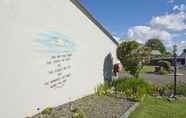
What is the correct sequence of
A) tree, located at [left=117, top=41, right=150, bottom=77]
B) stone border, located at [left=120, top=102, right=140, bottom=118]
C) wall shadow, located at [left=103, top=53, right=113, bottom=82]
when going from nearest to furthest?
stone border, located at [left=120, top=102, right=140, bottom=118], wall shadow, located at [left=103, top=53, right=113, bottom=82], tree, located at [left=117, top=41, right=150, bottom=77]

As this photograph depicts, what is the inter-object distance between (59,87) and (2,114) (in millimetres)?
2982

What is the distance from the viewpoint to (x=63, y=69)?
8.76 meters

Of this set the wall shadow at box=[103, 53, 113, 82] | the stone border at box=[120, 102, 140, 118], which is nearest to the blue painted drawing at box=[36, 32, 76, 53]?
the stone border at box=[120, 102, 140, 118]

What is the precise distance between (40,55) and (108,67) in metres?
8.71

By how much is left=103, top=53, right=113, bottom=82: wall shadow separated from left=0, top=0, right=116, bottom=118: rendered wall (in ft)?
10.9

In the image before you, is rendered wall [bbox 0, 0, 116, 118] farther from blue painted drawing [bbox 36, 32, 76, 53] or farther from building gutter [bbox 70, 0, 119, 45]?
building gutter [bbox 70, 0, 119, 45]

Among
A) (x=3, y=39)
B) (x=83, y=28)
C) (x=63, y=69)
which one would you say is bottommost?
(x=63, y=69)

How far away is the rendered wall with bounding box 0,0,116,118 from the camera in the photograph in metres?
5.85

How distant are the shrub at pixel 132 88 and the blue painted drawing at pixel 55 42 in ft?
13.7

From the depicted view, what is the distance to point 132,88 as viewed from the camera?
42.0 ft

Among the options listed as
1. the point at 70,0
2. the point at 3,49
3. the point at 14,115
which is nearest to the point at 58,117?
the point at 14,115

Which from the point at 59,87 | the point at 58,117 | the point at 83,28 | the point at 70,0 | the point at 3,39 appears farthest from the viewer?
the point at 83,28

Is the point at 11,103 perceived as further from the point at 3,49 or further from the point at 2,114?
the point at 3,49

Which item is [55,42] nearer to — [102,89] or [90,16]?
[90,16]
